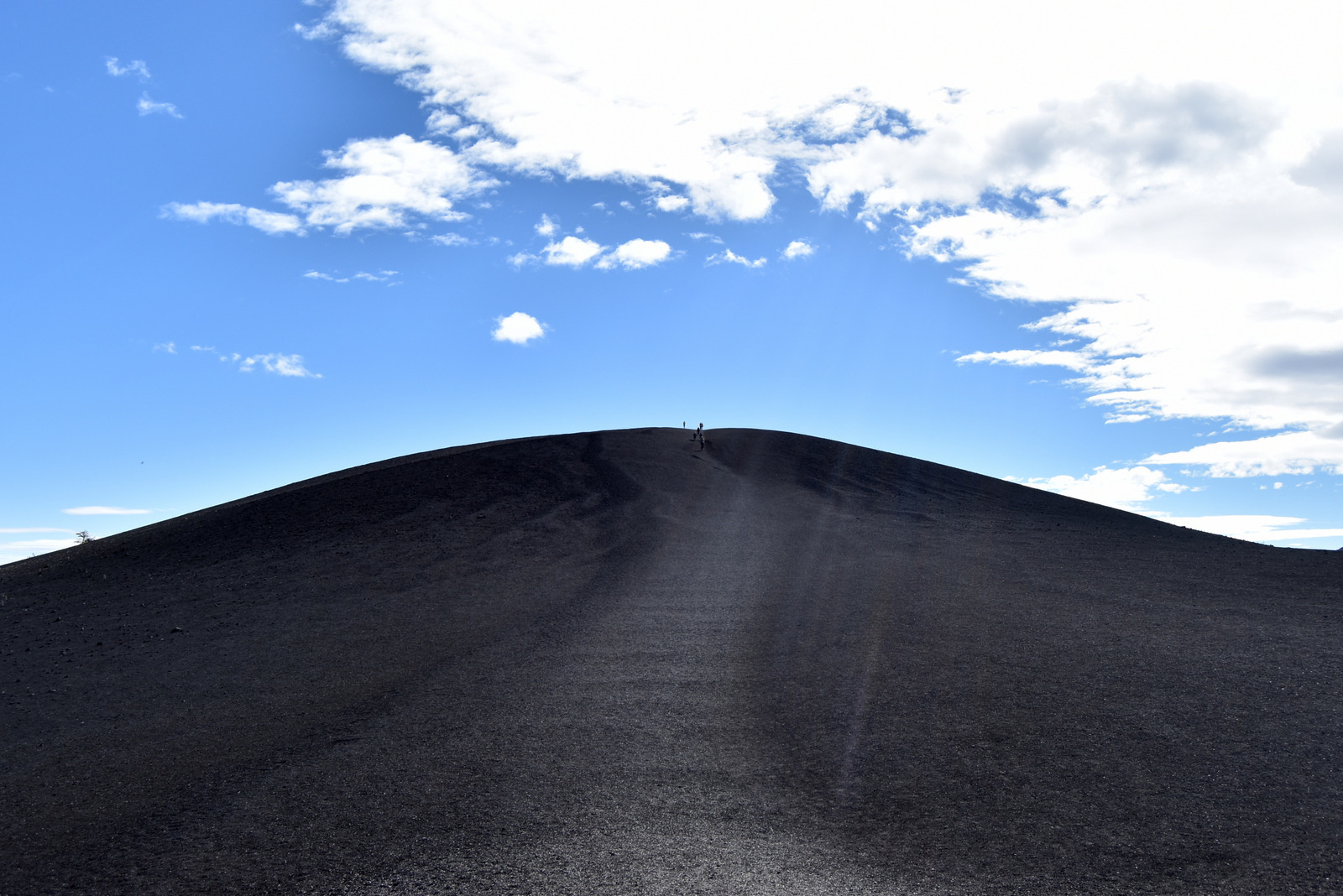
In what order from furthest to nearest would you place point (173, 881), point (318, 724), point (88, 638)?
point (88, 638), point (318, 724), point (173, 881)

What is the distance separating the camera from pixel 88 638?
16.2 meters

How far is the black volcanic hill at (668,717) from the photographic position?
751cm

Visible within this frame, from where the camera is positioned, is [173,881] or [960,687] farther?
[960,687]

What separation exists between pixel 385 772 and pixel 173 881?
245 cm

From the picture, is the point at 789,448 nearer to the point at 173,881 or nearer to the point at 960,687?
the point at 960,687

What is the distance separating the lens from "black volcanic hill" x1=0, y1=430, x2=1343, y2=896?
24.6ft

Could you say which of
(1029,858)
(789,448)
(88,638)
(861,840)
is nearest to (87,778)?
(88,638)

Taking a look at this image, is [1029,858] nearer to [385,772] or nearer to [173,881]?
[385,772]

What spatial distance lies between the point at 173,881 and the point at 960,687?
10037 mm

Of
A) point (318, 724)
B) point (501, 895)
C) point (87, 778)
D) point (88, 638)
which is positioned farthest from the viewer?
point (88, 638)

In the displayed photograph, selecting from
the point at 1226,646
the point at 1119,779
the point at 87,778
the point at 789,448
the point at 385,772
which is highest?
the point at 789,448

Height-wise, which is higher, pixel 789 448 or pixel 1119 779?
pixel 789 448

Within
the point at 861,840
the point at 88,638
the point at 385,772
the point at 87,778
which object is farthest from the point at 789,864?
the point at 88,638

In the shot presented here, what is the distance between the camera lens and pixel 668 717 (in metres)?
11.0
